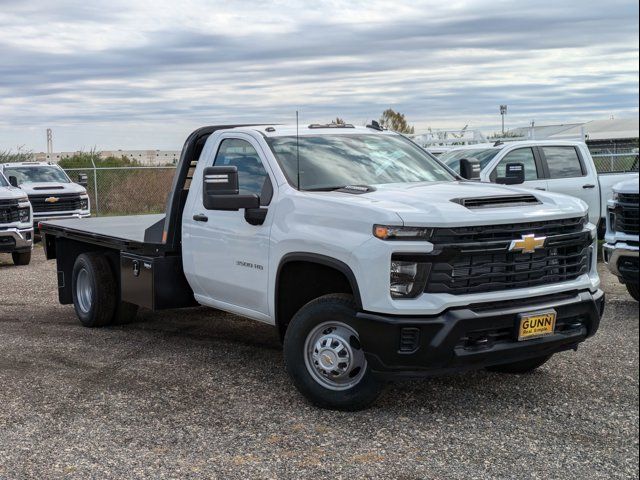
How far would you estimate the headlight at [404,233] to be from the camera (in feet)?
15.6

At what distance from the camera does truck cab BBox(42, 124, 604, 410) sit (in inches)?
188

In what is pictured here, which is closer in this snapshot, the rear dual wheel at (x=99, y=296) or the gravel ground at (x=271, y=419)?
the gravel ground at (x=271, y=419)

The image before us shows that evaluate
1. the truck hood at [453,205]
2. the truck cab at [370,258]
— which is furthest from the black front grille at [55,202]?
the truck hood at [453,205]

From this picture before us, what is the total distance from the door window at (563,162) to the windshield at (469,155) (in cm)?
88

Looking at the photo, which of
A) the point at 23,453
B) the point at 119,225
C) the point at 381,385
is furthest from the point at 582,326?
the point at 119,225

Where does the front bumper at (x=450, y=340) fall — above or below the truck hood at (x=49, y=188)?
below

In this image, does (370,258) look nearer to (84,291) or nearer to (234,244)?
(234,244)

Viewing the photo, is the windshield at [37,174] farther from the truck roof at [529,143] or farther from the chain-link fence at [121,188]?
the truck roof at [529,143]

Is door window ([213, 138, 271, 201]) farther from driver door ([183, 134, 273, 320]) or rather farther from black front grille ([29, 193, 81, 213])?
black front grille ([29, 193, 81, 213])

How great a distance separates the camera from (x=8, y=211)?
14.2 meters

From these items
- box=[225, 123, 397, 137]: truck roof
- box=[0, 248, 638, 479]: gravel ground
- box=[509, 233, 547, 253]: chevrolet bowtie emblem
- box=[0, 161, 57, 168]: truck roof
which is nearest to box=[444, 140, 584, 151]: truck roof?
box=[0, 248, 638, 479]: gravel ground

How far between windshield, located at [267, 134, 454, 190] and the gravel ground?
5.01 feet

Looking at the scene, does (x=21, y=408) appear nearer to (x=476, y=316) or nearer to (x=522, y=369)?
(x=476, y=316)

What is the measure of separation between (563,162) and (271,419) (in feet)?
32.3
